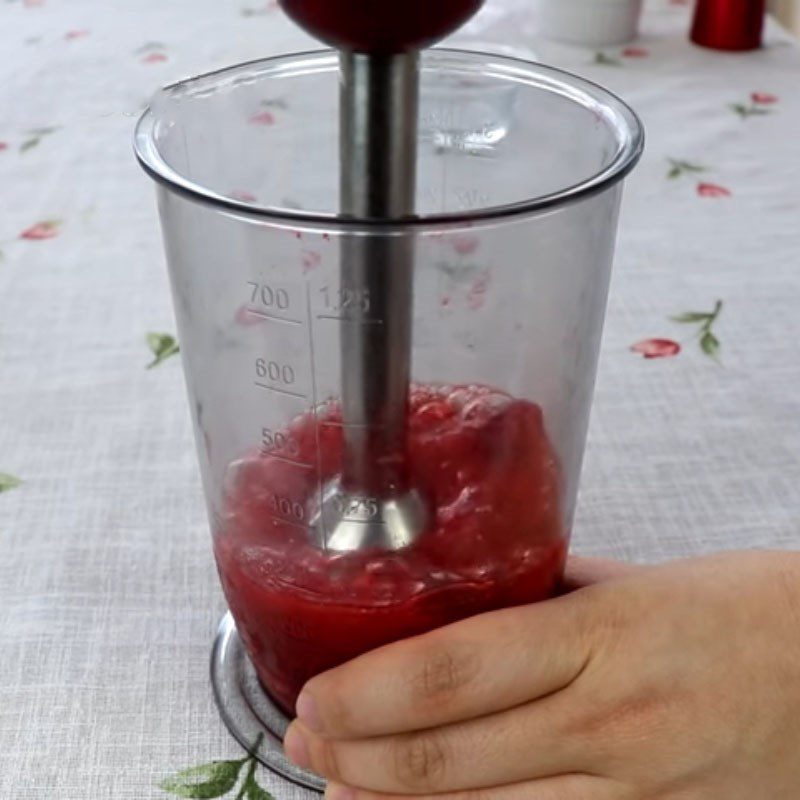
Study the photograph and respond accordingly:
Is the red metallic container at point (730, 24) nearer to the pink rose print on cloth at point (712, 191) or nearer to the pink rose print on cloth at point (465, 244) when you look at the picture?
the pink rose print on cloth at point (712, 191)

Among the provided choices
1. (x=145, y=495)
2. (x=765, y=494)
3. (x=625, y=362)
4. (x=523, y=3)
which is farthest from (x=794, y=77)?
(x=145, y=495)

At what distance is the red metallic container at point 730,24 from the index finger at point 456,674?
0.95 m

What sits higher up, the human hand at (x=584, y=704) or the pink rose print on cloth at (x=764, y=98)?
the human hand at (x=584, y=704)

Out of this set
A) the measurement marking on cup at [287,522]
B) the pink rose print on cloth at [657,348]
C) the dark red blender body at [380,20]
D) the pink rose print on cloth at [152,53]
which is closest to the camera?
the dark red blender body at [380,20]

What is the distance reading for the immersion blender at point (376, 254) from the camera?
0.36 meters

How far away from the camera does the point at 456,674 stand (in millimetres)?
420

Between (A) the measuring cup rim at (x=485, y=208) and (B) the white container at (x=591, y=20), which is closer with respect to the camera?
(A) the measuring cup rim at (x=485, y=208)

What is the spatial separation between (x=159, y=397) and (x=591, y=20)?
2.43 ft

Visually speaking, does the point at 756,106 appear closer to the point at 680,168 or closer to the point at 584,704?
the point at 680,168

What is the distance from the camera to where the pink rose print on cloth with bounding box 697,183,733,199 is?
3.10 feet

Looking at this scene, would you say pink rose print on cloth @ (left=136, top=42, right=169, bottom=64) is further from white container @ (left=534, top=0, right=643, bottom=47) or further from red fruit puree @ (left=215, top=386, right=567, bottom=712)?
red fruit puree @ (left=215, top=386, right=567, bottom=712)

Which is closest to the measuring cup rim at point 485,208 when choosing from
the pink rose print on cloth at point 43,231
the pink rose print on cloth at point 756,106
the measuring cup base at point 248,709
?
the measuring cup base at point 248,709

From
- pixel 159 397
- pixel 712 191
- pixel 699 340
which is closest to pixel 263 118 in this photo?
pixel 159 397

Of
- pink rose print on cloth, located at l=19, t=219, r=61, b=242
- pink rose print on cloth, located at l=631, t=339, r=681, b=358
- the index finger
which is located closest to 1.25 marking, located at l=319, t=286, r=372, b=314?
the index finger
